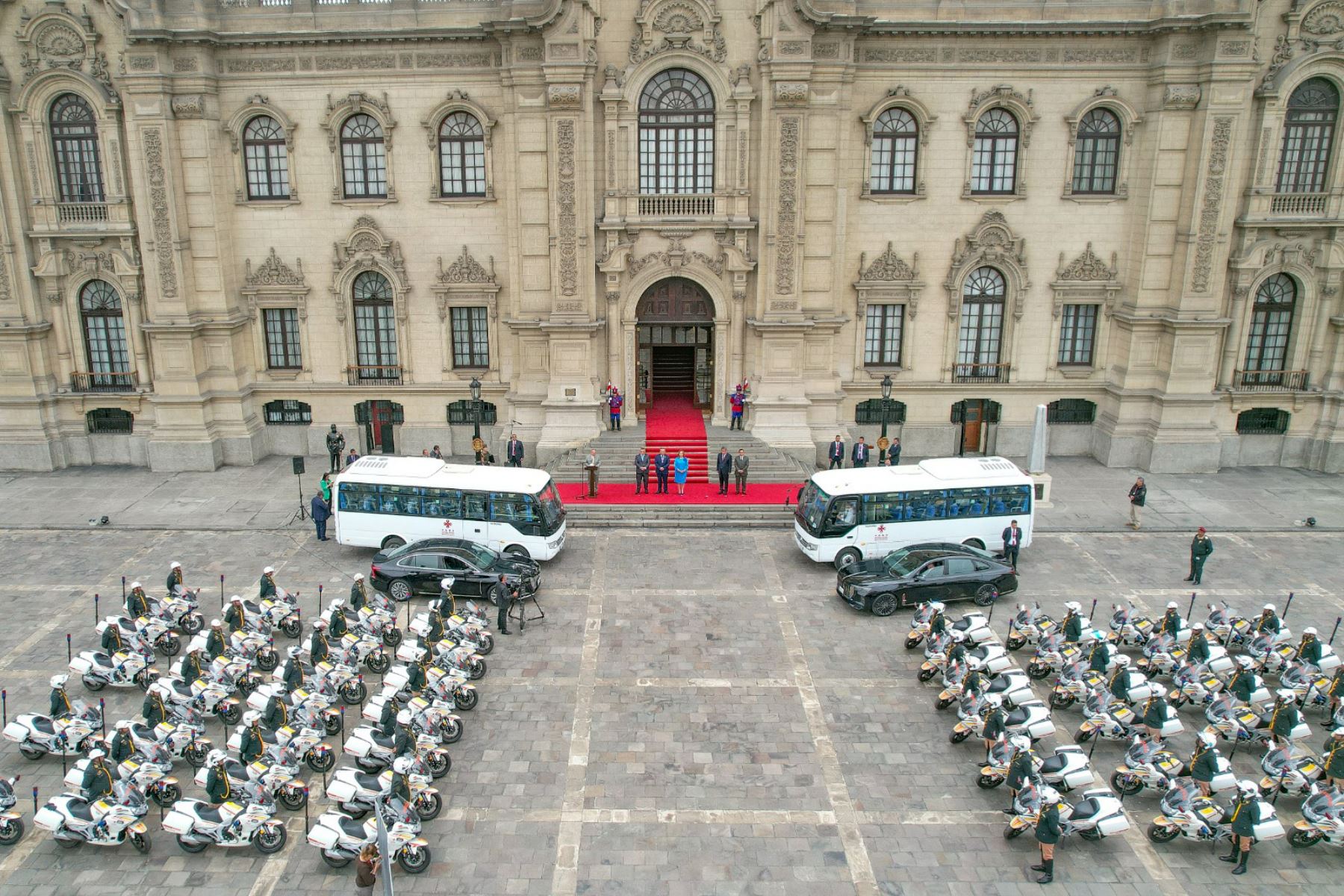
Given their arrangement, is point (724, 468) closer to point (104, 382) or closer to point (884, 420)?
point (884, 420)

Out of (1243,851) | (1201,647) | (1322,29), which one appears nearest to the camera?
(1243,851)

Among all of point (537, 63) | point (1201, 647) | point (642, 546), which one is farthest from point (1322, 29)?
point (642, 546)

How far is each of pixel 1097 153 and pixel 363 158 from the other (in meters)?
27.2

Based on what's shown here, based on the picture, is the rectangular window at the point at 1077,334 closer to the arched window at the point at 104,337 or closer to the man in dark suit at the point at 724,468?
the man in dark suit at the point at 724,468

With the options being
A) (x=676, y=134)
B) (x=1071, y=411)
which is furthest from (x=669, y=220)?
(x=1071, y=411)

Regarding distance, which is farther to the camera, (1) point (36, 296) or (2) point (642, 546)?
(1) point (36, 296)

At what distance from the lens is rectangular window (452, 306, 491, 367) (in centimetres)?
3738

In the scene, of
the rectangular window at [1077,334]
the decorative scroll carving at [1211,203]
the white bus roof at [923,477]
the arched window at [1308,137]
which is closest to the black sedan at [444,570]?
the white bus roof at [923,477]

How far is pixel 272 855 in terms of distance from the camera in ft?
54.8

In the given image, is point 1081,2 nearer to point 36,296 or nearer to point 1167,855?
point 1167,855

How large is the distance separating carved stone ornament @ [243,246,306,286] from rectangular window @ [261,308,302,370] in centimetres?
107

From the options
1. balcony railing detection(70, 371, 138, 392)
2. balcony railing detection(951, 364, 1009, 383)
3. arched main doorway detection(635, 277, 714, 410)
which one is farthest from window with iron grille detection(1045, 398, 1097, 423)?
balcony railing detection(70, 371, 138, 392)

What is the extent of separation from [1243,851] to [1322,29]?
30450 millimetres

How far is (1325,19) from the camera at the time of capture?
33.7 metres
